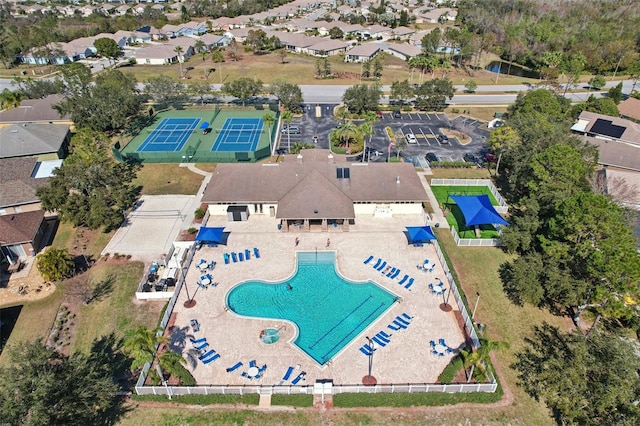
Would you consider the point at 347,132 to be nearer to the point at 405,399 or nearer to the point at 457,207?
the point at 457,207

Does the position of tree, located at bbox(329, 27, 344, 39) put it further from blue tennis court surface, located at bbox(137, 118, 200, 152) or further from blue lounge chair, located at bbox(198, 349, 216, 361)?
blue lounge chair, located at bbox(198, 349, 216, 361)

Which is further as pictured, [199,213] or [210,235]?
[199,213]

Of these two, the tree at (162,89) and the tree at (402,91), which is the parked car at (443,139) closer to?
the tree at (402,91)

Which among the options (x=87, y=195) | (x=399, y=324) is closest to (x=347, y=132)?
(x=87, y=195)

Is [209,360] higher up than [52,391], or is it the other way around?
[52,391]

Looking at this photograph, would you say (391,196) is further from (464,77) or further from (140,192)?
(464,77)

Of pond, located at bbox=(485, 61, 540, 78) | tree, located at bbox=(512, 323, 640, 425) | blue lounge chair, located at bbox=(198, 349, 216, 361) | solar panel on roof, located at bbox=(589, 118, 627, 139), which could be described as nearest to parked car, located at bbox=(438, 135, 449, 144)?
solar panel on roof, located at bbox=(589, 118, 627, 139)

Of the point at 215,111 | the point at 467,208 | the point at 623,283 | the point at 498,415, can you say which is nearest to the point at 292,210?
the point at 467,208

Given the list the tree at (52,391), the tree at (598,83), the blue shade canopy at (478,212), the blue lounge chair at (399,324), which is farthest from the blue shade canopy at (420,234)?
the tree at (598,83)
